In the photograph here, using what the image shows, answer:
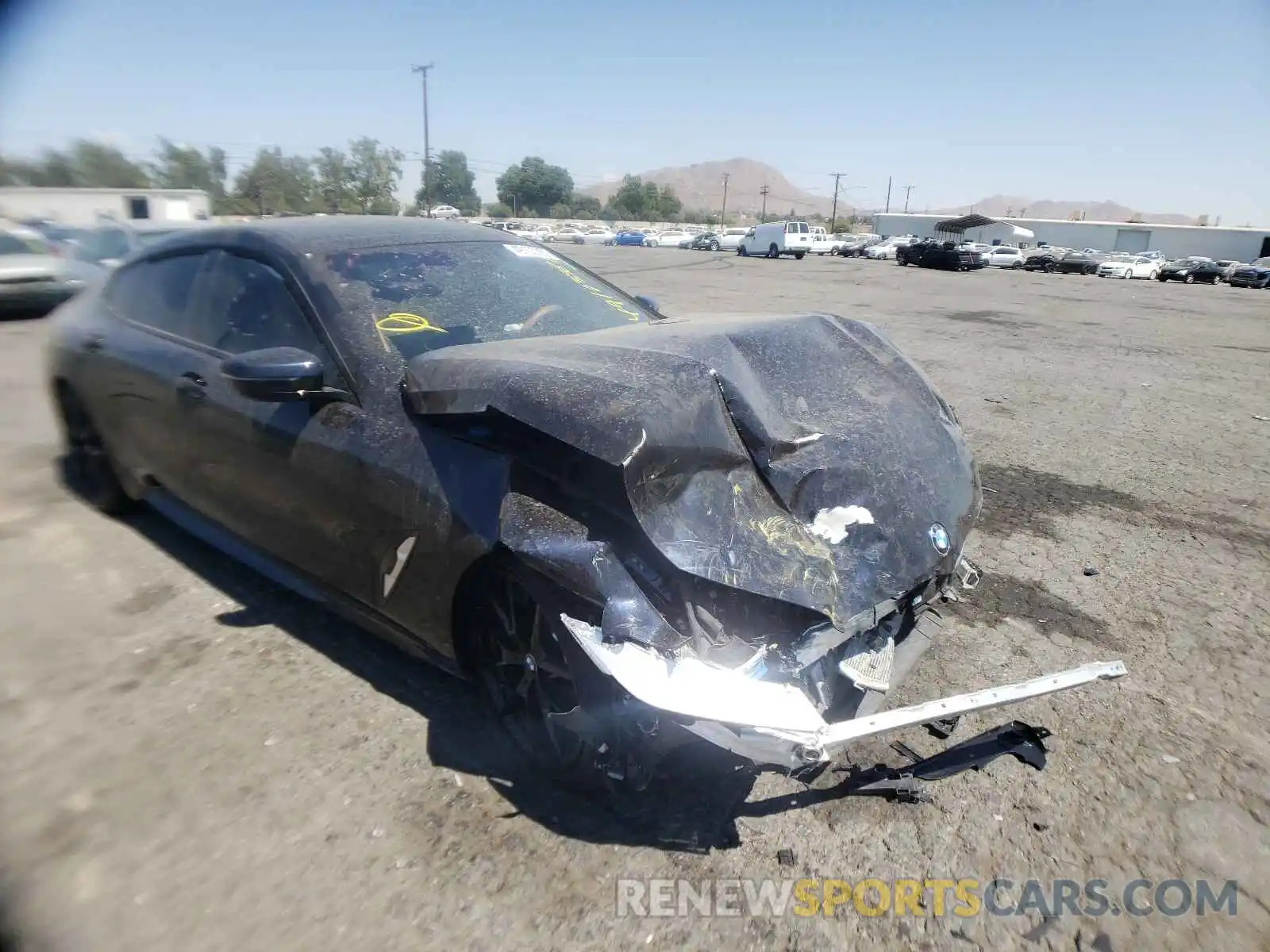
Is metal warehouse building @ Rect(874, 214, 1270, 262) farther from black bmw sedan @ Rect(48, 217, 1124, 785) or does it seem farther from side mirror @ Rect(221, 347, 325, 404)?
side mirror @ Rect(221, 347, 325, 404)

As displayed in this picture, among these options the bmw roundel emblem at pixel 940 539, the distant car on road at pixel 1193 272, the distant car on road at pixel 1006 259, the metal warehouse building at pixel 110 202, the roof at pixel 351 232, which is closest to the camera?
the bmw roundel emblem at pixel 940 539

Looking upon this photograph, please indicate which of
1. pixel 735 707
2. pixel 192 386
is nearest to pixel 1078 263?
pixel 192 386

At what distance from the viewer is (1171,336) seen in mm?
13453

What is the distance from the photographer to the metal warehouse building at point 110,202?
22.3m

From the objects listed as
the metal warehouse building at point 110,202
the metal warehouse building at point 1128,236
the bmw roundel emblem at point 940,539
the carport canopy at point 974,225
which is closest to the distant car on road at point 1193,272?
the metal warehouse building at point 1128,236

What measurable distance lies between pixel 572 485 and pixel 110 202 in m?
30.9

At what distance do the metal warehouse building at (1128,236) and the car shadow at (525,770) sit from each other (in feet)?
228

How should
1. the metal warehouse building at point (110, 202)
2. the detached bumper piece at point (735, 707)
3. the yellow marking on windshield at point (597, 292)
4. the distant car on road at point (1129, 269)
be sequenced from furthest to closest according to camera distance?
the distant car on road at point (1129, 269), the metal warehouse building at point (110, 202), the yellow marking on windshield at point (597, 292), the detached bumper piece at point (735, 707)

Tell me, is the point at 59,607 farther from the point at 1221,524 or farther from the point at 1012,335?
the point at 1012,335

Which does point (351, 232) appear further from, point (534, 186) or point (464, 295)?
point (534, 186)

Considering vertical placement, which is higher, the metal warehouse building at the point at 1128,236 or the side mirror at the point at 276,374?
the metal warehouse building at the point at 1128,236

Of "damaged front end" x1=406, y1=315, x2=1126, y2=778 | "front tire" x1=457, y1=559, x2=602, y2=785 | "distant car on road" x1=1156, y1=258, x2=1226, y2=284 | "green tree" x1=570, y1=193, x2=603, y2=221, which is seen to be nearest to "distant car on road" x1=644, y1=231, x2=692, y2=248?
"distant car on road" x1=1156, y1=258, x2=1226, y2=284

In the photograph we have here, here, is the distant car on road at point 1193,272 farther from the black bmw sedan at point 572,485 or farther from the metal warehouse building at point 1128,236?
the black bmw sedan at point 572,485

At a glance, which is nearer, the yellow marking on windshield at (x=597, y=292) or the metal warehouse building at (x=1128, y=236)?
the yellow marking on windshield at (x=597, y=292)
